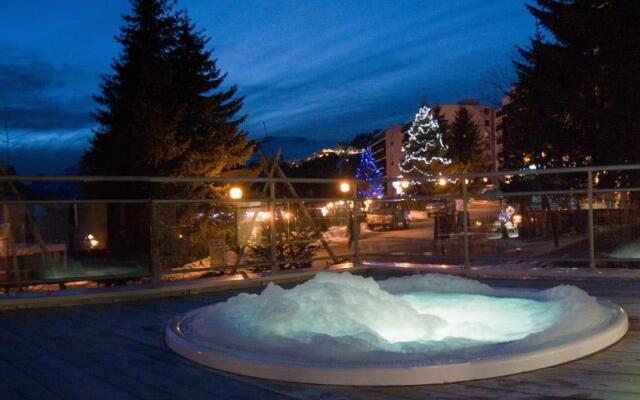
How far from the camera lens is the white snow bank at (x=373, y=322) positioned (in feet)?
15.1

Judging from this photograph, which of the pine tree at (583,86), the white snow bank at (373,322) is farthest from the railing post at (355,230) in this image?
the pine tree at (583,86)

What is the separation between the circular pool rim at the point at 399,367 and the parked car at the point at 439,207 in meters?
5.30

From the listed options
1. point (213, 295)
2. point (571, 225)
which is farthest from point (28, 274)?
point (571, 225)

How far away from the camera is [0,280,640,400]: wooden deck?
13.2 ft

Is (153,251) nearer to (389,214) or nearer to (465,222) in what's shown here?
(389,214)

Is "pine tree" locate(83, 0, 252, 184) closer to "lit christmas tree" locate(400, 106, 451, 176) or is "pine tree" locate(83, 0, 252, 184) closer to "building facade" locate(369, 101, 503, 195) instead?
"building facade" locate(369, 101, 503, 195)

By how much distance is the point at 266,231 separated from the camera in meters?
10.1

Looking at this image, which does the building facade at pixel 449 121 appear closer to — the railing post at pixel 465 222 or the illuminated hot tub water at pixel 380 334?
the railing post at pixel 465 222

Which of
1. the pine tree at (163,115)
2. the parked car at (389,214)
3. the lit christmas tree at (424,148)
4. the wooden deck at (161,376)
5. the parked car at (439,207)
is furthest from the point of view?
the lit christmas tree at (424,148)

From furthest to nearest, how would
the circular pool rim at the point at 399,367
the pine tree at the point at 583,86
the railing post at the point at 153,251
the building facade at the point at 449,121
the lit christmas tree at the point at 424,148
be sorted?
the building facade at the point at 449,121
the lit christmas tree at the point at 424,148
the pine tree at the point at 583,86
the railing post at the point at 153,251
the circular pool rim at the point at 399,367

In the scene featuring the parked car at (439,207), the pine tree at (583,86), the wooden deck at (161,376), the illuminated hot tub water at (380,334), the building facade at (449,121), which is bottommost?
the wooden deck at (161,376)

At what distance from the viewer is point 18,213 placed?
812 cm

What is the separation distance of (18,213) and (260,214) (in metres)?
3.35

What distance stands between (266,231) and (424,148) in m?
45.8
